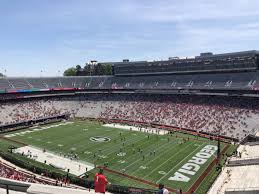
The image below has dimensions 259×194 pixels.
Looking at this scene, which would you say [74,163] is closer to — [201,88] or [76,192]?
[76,192]

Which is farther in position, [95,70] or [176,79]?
[95,70]

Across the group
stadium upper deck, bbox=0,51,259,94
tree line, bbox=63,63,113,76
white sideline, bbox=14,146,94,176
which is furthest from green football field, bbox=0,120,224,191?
tree line, bbox=63,63,113,76

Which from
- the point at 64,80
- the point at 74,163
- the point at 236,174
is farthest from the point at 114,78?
the point at 236,174

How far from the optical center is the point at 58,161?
40.3 meters

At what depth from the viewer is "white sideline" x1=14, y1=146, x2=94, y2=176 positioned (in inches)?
1473

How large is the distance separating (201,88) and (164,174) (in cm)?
3995

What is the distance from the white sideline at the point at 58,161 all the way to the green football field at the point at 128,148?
1.41 m

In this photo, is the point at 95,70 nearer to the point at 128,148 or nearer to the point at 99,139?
the point at 99,139

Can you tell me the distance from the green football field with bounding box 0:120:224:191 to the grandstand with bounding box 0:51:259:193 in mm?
1011

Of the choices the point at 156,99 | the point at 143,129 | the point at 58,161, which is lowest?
the point at 58,161

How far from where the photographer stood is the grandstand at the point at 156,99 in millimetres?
56719

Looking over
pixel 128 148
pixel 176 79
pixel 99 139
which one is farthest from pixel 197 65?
pixel 128 148

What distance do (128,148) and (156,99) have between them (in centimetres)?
3180

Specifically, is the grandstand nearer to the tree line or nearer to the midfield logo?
the midfield logo
